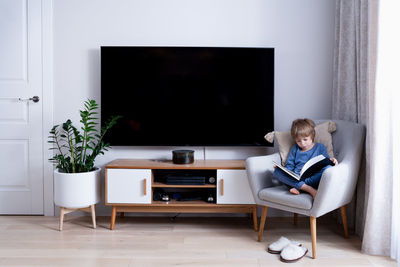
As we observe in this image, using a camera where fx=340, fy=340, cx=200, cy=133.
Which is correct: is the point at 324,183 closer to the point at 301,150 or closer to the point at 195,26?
the point at 301,150

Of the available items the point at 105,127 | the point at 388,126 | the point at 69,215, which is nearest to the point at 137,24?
the point at 105,127

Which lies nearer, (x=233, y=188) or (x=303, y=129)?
(x=303, y=129)

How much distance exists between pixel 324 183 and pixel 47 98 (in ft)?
7.60

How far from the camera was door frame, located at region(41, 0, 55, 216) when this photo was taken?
289 cm

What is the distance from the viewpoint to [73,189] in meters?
2.57

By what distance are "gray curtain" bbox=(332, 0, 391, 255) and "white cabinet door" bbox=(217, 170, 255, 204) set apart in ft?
2.62

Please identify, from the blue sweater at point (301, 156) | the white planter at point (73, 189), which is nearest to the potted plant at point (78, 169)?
the white planter at point (73, 189)

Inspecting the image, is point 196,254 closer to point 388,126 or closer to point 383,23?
point 388,126

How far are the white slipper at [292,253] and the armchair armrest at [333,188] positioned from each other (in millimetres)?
236

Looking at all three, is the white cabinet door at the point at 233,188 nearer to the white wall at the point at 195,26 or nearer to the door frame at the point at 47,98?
the white wall at the point at 195,26

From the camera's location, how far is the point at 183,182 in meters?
2.64

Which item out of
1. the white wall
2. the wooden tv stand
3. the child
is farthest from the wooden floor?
the white wall

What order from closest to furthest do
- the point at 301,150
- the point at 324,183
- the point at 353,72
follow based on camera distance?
1. the point at 324,183
2. the point at 301,150
3. the point at 353,72

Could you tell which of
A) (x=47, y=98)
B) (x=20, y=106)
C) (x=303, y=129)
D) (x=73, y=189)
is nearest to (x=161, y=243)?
(x=73, y=189)
